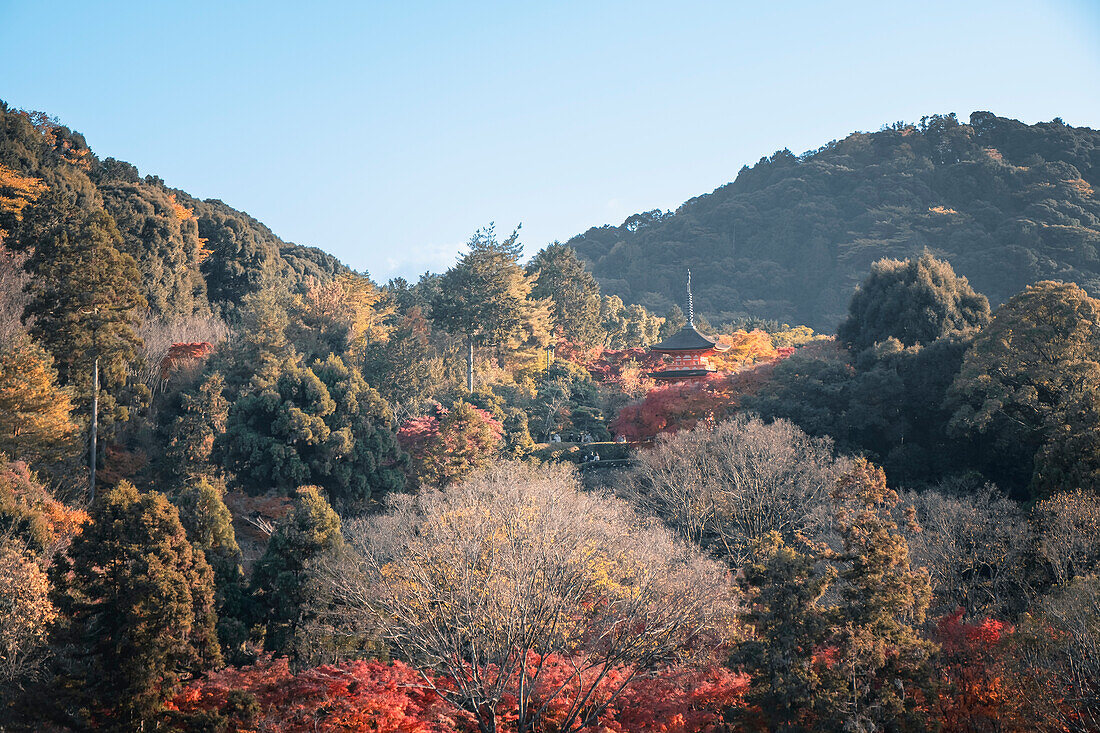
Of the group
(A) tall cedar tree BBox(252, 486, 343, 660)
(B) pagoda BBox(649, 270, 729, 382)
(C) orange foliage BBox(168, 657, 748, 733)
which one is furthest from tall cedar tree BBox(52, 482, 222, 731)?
(B) pagoda BBox(649, 270, 729, 382)

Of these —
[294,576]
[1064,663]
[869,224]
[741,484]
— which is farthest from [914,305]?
[869,224]

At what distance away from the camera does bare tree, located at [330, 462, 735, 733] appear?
14.7 metres

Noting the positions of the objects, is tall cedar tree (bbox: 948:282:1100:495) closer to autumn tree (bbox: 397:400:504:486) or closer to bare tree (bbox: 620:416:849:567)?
bare tree (bbox: 620:416:849:567)

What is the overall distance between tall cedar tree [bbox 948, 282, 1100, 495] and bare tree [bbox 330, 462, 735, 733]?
10.6 m

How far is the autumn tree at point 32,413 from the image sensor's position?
22.6 m

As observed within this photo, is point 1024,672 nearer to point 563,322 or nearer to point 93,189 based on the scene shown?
point 563,322

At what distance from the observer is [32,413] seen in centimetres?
2284

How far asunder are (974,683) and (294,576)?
13.0 meters

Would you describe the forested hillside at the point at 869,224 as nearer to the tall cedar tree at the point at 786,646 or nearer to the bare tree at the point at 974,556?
the bare tree at the point at 974,556

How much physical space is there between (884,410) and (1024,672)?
1472cm

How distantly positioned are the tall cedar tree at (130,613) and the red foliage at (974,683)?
12.9m

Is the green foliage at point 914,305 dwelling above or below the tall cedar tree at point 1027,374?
above

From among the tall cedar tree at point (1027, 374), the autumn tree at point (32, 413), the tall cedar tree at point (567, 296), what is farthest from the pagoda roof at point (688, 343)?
the autumn tree at point (32, 413)

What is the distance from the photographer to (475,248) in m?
39.7
